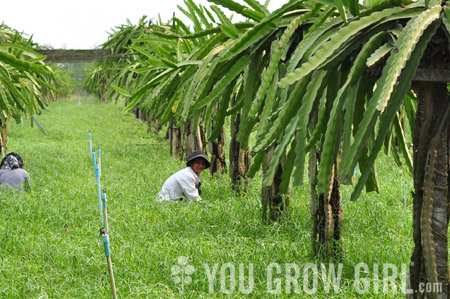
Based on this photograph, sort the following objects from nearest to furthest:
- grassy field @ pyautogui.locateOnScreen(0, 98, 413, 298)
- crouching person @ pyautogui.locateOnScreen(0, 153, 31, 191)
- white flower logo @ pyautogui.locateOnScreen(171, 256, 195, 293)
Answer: grassy field @ pyautogui.locateOnScreen(0, 98, 413, 298) < white flower logo @ pyautogui.locateOnScreen(171, 256, 195, 293) < crouching person @ pyautogui.locateOnScreen(0, 153, 31, 191)

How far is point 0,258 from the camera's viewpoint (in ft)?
14.6

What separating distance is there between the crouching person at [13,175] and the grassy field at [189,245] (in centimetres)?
20

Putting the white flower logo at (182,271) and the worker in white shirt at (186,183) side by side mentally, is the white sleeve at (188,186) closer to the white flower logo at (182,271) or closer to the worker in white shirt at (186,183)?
the worker in white shirt at (186,183)

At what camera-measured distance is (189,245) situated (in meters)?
4.46

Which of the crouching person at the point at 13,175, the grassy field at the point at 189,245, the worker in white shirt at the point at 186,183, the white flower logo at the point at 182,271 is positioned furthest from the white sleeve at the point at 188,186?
the crouching person at the point at 13,175

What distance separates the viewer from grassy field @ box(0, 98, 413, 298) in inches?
143

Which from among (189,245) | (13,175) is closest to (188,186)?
(189,245)

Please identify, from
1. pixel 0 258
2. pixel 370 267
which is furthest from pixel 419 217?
pixel 0 258

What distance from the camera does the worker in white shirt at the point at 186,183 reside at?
629cm

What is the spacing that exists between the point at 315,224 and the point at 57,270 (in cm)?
195

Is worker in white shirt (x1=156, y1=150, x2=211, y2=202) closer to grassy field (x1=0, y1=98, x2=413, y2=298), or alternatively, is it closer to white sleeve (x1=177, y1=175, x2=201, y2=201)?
white sleeve (x1=177, y1=175, x2=201, y2=201)

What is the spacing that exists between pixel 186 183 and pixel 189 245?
1866mm

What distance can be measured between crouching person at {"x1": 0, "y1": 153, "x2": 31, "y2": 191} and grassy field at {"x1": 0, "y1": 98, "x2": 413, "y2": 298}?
0.67 ft

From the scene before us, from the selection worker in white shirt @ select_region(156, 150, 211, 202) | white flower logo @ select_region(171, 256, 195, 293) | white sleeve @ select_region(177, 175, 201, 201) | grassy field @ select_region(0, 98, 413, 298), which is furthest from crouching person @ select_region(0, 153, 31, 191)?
white flower logo @ select_region(171, 256, 195, 293)
